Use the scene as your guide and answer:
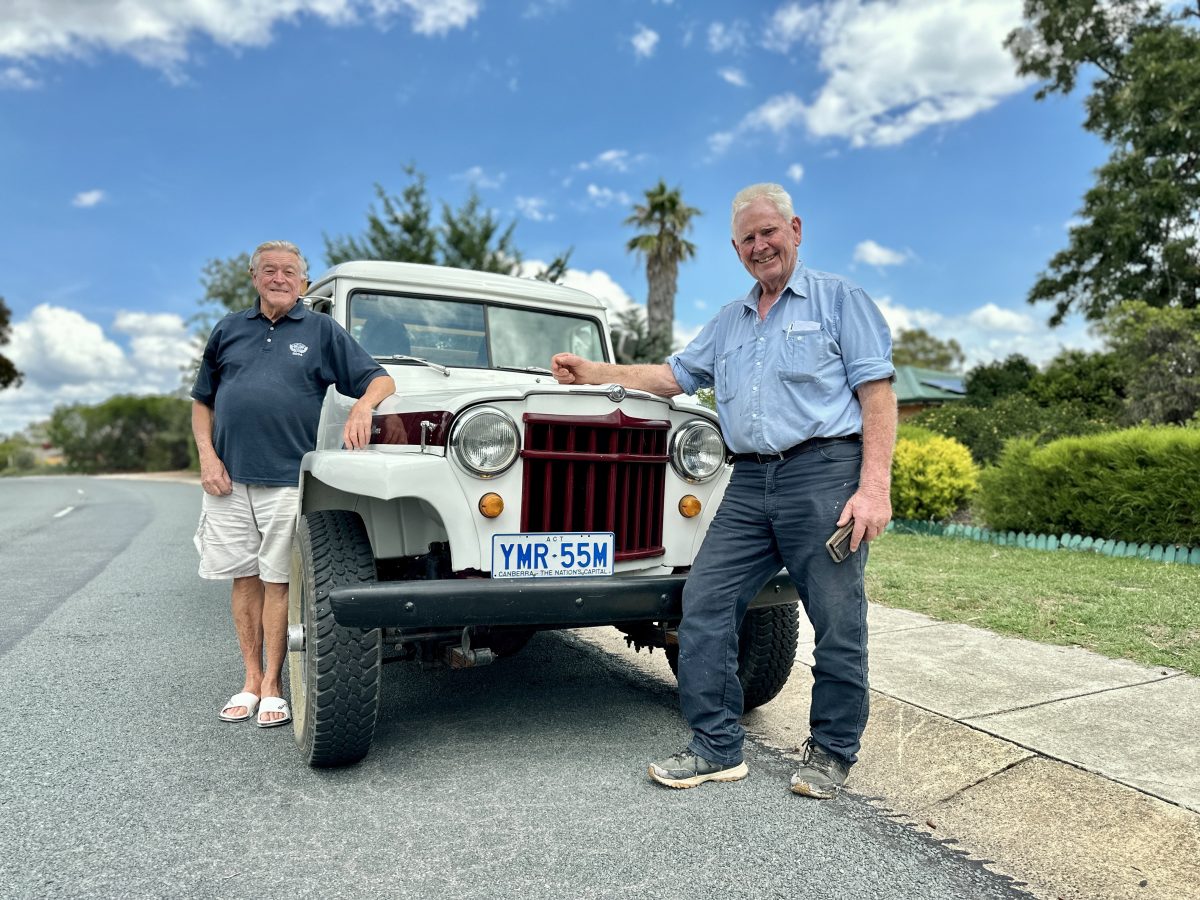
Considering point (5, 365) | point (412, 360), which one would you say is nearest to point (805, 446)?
point (412, 360)

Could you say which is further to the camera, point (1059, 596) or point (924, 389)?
point (924, 389)

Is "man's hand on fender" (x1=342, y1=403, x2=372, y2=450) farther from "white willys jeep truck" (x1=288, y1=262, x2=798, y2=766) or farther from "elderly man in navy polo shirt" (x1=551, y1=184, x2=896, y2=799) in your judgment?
"elderly man in navy polo shirt" (x1=551, y1=184, x2=896, y2=799)

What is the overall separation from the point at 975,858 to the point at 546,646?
3.02 metres

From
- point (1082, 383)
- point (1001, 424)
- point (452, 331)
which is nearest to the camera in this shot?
point (452, 331)

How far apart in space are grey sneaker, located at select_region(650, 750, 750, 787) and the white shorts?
1.79 metres

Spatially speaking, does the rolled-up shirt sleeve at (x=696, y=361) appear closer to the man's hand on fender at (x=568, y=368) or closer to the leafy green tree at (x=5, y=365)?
the man's hand on fender at (x=568, y=368)

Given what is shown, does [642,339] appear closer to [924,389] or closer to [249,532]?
[249,532]

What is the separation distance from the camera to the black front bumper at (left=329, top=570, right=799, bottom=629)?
115 inches

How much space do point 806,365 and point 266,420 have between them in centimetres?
223

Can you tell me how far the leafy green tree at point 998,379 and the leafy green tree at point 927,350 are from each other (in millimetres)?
26522

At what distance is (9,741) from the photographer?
3.68 metres

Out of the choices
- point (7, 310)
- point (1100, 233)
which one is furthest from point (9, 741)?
point (7, 310)

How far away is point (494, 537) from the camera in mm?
3209

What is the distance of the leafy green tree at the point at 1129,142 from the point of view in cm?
2180
